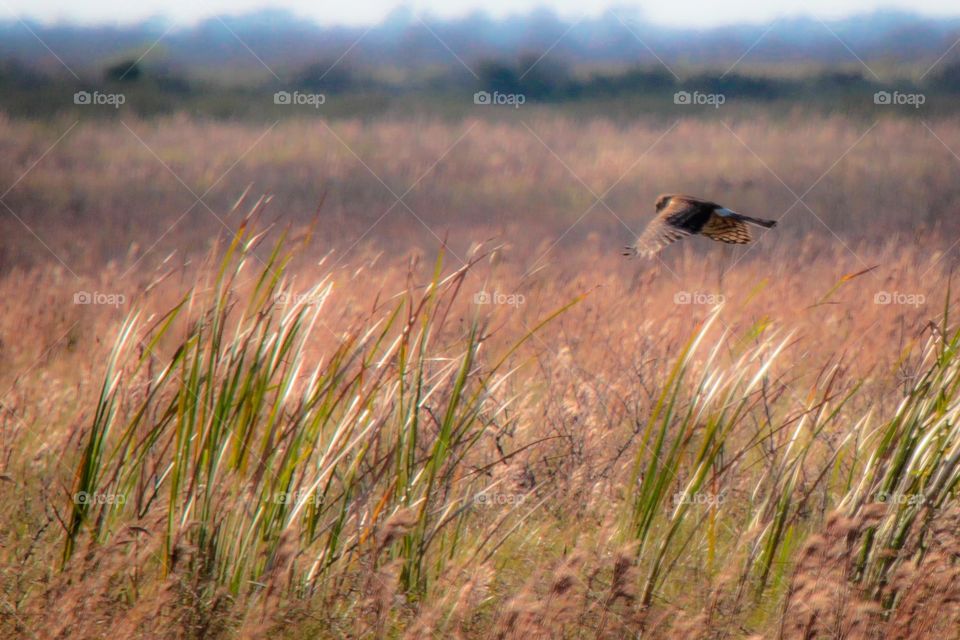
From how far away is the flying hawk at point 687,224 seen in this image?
8.13ft

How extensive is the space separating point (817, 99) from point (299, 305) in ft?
50.2

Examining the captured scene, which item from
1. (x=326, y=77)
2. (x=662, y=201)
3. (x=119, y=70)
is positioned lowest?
(x=662, y=201)

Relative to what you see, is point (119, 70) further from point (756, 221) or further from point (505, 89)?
point (756, 221)

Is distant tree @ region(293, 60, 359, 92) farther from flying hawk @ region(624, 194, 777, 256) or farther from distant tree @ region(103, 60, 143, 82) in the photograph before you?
flying hawk @ region(624, 194, 777, 256)

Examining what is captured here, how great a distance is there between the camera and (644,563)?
2.40 m

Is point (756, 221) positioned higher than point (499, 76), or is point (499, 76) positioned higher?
point (499, 76)

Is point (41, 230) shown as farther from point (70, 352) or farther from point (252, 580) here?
point (252, 580)

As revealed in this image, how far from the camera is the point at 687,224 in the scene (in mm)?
2553

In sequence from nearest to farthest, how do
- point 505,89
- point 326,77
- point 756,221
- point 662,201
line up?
1. point 756,221
2. point 662,201
3. point 505,89
4. point 326,77

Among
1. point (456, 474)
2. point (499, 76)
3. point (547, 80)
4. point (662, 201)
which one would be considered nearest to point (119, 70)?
point (499, 76)

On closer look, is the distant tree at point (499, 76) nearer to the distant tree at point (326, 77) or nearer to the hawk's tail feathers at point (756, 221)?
the distant tree at point (326, 77)

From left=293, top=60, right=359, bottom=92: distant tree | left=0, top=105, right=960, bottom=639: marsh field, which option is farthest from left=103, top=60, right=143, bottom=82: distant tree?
left=0, top=105, right=960, bottom=639: marsh field

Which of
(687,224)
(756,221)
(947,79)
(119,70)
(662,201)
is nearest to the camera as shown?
(756,221)

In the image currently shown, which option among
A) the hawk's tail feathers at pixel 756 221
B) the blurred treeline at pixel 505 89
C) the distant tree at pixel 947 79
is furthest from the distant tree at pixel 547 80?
the hawk's tail feathers at pixel 756 221
